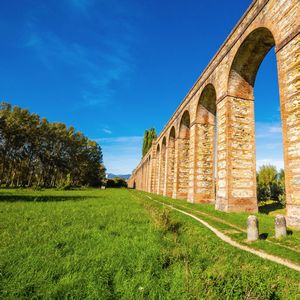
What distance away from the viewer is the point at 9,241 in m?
4.22

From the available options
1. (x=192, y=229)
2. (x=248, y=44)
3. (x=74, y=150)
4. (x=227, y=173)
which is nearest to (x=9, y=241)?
(x=192, y=229)

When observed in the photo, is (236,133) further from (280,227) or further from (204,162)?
(280,227)

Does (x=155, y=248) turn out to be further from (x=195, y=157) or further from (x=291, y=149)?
(x=195, y=157)

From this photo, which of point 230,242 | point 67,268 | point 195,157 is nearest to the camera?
point 67,268

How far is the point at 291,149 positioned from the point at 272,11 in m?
6.29

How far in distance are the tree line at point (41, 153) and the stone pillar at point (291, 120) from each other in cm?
2796

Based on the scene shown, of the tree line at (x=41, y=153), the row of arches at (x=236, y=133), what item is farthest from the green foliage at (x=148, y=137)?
the row of arches at (x=236, y=133)

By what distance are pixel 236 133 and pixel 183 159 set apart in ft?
30.3

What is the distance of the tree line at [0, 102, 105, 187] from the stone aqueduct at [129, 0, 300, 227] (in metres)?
21.0

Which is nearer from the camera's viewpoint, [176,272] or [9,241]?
[176,272]

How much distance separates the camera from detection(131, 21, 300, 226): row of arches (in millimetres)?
7633

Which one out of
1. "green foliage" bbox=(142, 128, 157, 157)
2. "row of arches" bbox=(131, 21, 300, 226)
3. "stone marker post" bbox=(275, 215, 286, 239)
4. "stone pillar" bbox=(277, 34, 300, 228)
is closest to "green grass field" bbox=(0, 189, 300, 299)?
"stone marker post" bbox=(275, 215, 286, 239)

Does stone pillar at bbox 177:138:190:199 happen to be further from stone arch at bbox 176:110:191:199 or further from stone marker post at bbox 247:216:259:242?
stone marker post at bbox 247:216:259:242

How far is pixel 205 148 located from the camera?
16375 mm
